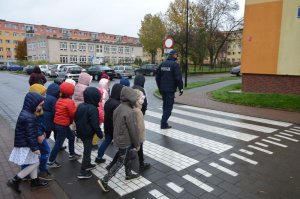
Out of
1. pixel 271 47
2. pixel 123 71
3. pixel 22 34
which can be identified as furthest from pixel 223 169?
pixel 22 34

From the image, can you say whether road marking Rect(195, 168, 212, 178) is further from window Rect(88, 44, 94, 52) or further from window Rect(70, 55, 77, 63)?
window Rect(88, 44, 94, 52)

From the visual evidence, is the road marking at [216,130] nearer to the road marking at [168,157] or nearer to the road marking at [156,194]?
the road marking at [168,157]

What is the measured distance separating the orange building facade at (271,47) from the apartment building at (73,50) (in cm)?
4833

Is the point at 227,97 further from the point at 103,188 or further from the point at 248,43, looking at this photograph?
the point at 103,188

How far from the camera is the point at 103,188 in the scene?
3637 mm

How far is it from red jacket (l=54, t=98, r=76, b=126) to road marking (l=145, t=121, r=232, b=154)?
2.90m

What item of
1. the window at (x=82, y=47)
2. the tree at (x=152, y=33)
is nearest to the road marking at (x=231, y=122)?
the tree at (x=152, y=33)

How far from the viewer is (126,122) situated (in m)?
3.57

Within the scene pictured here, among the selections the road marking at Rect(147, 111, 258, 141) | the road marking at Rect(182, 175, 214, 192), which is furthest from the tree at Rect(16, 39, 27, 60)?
the road marking at Rect(182, 175, 214, 192)

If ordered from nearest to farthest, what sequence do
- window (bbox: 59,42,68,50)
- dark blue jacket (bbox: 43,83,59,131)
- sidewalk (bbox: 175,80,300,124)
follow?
dark blue jacket (bbox: 43,83,59,131) → sidewalk (bbox: 175,80,300,124) → window (bbox: 59,42,68,50)

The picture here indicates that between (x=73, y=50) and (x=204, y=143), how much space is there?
228ft

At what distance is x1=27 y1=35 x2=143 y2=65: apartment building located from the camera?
64.6 m

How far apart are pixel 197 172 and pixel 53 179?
98.2 inches

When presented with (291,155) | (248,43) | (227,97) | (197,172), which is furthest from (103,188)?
(248,43)
